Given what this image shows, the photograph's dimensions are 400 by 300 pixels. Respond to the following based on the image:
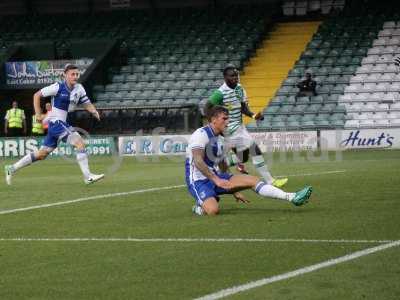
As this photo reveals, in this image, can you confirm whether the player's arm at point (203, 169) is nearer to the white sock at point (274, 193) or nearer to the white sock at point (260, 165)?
the white sock at point (274, 193)

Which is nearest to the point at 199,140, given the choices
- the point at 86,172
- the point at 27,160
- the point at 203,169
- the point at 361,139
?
the point at 203,169

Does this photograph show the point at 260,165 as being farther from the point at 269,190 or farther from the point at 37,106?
the point at 37,106

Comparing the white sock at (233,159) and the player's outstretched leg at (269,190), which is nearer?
the player's outstretched leg at (269,190)

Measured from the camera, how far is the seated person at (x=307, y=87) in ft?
129

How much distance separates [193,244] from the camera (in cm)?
1108

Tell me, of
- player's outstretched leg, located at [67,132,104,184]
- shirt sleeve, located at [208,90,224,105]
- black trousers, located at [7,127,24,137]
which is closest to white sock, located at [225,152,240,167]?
shirt sleeve, located at [208,90,224,105]

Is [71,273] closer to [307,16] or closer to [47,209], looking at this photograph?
[47,209]

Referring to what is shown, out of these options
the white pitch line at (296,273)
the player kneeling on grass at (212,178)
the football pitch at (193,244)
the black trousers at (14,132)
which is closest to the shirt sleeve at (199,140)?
the player kneeling on grass at (212,178)

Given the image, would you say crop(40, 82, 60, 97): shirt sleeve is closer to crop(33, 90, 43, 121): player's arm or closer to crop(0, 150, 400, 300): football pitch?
crop(33, 90, 43, 121): player's arm

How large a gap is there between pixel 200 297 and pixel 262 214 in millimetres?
5996

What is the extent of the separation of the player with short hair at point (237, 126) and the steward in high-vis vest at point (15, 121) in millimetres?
21579

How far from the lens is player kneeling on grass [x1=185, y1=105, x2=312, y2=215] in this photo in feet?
44.8

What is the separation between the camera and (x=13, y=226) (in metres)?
13.4

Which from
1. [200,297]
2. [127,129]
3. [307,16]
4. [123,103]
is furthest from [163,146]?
[200,297]
